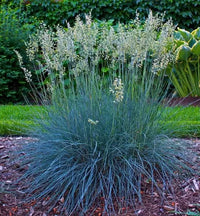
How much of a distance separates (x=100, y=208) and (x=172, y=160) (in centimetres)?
94

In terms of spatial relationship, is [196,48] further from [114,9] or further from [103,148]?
[103,148]

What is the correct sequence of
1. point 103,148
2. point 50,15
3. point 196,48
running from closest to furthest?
point 103,148 < point 196,48 < point 50,15

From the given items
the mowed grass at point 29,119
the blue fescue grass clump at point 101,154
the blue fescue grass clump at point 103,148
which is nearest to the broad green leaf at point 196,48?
the mowed grass at point 29,119

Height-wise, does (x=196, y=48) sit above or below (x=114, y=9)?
below

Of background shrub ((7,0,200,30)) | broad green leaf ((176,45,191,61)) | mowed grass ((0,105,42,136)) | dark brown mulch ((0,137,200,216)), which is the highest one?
background shrub ((7,0,200,30))

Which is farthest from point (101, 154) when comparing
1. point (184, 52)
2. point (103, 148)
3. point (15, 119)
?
point (184, 52)

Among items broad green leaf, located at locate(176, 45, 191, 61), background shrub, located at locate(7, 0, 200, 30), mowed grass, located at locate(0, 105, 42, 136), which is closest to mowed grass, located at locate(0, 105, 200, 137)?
mowed grass, located at locate(0, 105, 42, 136)

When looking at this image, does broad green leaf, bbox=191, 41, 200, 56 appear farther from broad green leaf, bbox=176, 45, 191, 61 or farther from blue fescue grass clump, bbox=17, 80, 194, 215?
blue fescue grass clump, bbox=17, 80, 194, 215

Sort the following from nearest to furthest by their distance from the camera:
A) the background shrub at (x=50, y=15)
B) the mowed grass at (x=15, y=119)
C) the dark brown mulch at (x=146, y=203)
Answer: the dark brown mulch at (x=146, y=203)
the mowed grass at (x=15, y=119)
the background shrub at (x=50, y=15)

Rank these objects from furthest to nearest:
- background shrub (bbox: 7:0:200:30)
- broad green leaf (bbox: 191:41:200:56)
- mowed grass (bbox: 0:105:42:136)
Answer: background shrub (bbox: 7:0:200:30), broad green leaf (bbox: 191:41:200:56), mowed grass (bbox: 0:105:42:136)

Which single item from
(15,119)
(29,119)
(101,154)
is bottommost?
(29,119)

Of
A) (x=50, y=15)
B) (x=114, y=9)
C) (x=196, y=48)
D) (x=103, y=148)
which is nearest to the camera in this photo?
(x=103, y=148)

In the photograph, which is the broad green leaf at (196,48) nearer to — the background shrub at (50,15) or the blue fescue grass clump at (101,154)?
the background shrub at (50,15)

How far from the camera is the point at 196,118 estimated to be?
5820 mm
